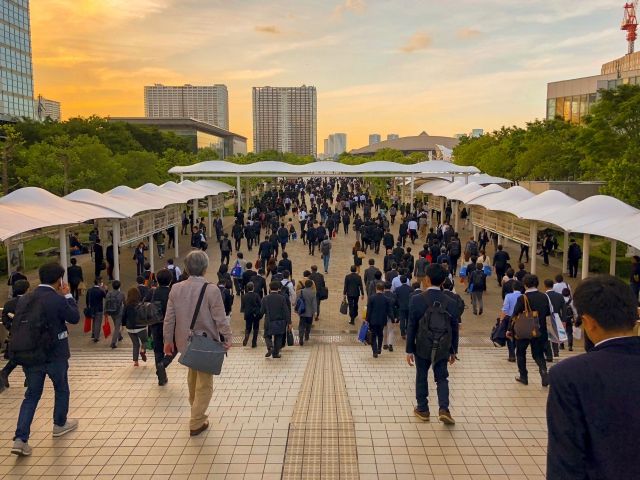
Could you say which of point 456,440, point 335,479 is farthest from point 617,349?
point 456,440

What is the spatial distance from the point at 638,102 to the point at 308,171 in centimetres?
1733

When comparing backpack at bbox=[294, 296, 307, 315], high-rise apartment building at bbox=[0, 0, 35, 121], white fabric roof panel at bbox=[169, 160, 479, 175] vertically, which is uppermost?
high-rise apartment building at bbox=[0, 0, 35, 121]

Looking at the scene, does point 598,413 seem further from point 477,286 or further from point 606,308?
point 477,286

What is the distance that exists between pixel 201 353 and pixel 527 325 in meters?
4.00

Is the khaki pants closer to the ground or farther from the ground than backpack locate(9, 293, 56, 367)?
closer to the ground

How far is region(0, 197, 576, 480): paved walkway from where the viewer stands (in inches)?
183

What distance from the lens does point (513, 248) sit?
23078 mm

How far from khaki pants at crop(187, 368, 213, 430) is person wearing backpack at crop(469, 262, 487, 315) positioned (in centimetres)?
788

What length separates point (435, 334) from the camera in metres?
5.25

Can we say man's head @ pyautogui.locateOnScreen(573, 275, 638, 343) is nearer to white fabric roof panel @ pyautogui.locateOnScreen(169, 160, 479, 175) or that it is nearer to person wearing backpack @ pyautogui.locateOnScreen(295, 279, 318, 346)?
person wearing backpack @ pyautogui.locateOnScreen(295, 279, 318, 346)

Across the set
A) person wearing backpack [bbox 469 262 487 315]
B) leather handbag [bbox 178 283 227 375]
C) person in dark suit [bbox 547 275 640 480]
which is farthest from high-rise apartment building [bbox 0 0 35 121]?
person in dark suit [bbox 547 275 640 480]

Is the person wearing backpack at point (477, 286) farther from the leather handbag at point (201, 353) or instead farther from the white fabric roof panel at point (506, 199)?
the leather handbag at point (201, 353)

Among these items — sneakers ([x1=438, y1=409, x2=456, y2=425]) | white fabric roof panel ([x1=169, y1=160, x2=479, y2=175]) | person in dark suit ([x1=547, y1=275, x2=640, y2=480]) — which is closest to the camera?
person in dark suit ([x1=547, y1=275, x2=640, y2=480])

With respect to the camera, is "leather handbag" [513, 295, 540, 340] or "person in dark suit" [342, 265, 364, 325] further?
"person in dark suit" [342, 265, 364, 325]
